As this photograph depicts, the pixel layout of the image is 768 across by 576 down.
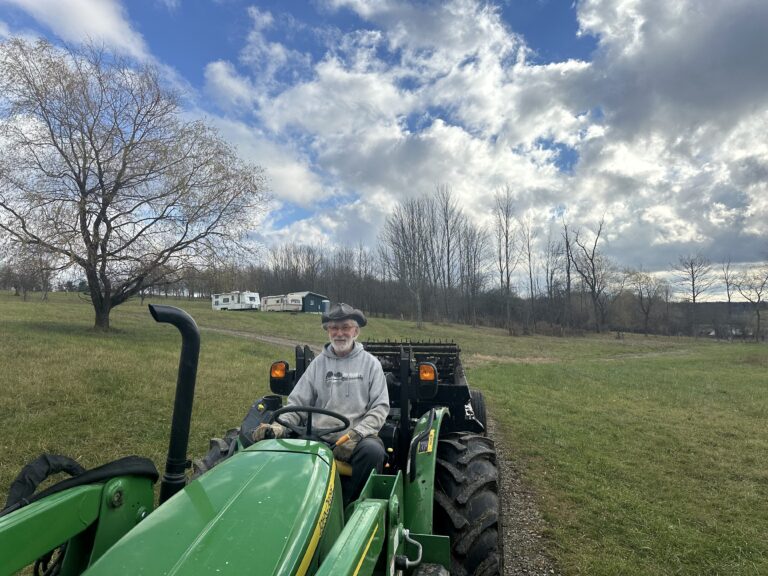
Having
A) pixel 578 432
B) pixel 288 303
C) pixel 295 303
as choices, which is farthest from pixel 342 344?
pixel 288 303

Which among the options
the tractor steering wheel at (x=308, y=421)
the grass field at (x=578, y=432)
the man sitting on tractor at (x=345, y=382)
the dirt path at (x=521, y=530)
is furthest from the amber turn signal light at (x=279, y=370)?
the grass field at (x=578, y=432)

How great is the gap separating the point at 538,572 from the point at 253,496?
9.51ft

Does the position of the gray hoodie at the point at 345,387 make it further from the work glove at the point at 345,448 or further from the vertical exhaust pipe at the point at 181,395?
the vertical exhaust pipe at the point at 181,395

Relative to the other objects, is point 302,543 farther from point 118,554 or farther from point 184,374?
point 184,374

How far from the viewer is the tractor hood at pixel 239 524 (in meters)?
1.62

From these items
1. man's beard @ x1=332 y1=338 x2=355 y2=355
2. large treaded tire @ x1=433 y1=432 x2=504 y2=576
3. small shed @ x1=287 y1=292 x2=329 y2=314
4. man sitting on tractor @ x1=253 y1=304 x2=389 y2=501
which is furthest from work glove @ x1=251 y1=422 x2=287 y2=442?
small shed @ x1=287 y1=292 x2=329 y2=314

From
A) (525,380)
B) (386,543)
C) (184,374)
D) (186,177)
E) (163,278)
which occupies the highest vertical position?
(186,177)

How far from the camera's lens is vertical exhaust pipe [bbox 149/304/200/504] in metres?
2.00

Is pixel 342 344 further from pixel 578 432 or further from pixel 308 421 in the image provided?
pixel 578 432

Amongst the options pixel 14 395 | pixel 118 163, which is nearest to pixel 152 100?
pixel 118 163

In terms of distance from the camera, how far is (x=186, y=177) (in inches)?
707

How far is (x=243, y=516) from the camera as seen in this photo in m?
1.82

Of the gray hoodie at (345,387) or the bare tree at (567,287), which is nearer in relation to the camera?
the gray hoodie at (345,387)

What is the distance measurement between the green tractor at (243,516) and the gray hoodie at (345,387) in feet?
1.26
